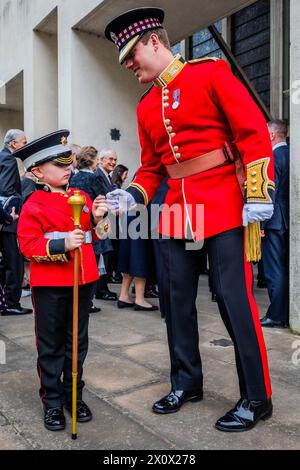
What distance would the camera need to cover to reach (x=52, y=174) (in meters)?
2.50

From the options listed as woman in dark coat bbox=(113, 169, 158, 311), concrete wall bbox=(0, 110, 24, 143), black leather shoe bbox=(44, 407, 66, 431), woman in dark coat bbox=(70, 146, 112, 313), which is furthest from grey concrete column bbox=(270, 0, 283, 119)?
black leather shoe bbox=(44, 407, 66, 431)

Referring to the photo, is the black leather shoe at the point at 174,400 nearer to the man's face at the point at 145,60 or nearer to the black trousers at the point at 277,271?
the man's face at the point at 145,60

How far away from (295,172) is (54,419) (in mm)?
2688

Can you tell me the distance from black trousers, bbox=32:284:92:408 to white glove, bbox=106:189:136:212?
43 cm

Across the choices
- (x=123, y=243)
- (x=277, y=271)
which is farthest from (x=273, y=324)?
(x=123, y=243)

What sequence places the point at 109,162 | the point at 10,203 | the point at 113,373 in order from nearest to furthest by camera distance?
the point at 113,373 < the point at 10,203 < the point at 109,162

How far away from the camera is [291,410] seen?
262 centimetres

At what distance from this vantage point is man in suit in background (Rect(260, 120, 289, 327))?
14.3ft

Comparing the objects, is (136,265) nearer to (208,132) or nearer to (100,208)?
(100,208)

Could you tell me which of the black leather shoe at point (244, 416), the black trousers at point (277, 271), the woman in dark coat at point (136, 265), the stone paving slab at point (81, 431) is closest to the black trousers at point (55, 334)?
the stone paving slab at point (81, 431)

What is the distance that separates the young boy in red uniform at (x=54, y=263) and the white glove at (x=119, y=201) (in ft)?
0.23

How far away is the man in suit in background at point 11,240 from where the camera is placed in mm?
5051

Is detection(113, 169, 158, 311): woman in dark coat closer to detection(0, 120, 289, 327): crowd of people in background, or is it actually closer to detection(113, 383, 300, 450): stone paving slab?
detection(0, 120, 289, 327): crowd of people in background

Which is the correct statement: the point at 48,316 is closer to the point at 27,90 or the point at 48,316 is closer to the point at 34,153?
the point at 34,153
